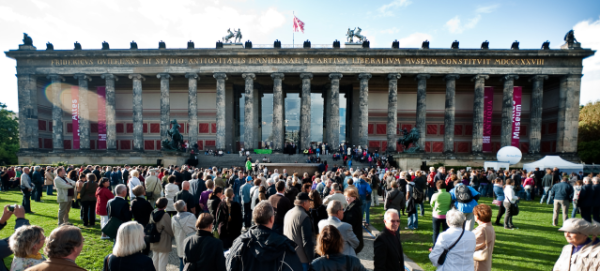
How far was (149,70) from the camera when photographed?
103 ft

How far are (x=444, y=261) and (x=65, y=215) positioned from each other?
1105cm

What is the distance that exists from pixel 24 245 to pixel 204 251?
1773 millimetres

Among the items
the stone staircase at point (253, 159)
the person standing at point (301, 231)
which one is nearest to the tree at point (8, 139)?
the stone staircase at point (253, 159)

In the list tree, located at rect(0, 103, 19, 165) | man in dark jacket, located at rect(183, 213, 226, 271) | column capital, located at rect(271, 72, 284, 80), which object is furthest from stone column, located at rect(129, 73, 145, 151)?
man in dark jacket, located at rect(183, 213, 226, 271)

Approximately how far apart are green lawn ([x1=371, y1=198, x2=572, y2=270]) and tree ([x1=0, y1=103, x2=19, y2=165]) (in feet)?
140

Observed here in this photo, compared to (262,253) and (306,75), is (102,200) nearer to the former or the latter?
(262,253)

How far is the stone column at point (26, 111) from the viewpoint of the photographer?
31.2m

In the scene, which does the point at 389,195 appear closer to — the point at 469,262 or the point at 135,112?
the point at 469,262

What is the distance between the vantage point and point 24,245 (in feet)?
9.21

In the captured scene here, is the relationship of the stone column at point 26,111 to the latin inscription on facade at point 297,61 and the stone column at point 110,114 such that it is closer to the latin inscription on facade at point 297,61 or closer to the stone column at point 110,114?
the latin inscription on facade at point 297,61

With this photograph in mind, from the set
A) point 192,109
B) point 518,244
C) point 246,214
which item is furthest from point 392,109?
point 246,214

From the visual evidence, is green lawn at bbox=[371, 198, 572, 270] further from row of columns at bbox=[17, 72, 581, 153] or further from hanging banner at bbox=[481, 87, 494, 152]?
hanging banner at bbox=[481, 87, 494, 152]

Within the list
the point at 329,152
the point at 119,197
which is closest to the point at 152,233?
the point at 119,197

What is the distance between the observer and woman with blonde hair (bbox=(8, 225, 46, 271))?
2.81 meters
